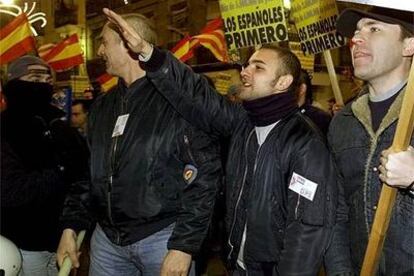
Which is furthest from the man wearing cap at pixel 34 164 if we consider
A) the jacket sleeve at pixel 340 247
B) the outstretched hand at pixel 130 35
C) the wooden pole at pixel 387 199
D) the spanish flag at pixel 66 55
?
the spanish flag at pixel 66 55

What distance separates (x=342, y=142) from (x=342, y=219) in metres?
0.40

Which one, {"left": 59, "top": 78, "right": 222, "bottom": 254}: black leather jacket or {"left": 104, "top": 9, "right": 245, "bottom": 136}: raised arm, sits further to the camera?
{"left": 59, "top": 78, "right": 222, "bottom": 254}: black leather jacket

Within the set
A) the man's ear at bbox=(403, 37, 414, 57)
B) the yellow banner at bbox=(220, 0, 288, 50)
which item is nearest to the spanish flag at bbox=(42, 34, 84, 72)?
the yellow banner at bbox=(220, 0, 288, 50)

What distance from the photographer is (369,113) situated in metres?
2.69

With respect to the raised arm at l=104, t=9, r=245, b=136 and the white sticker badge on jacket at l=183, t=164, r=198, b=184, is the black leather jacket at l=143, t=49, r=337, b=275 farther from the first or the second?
the white sticker badge on jacket at l=183, t=164, r=198, b=184

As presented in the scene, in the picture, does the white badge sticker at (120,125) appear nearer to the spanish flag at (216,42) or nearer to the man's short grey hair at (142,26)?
the man's short grey hair at (142,26)

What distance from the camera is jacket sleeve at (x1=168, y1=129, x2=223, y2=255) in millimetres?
2918

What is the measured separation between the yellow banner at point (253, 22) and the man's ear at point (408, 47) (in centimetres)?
319

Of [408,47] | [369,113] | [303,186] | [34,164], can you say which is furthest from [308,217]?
[34,164]

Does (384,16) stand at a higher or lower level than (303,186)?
higher

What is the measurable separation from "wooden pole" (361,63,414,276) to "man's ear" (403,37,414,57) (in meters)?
0.54

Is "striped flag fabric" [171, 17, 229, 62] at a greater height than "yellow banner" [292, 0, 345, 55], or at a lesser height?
lesser

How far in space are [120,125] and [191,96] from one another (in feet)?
1.54

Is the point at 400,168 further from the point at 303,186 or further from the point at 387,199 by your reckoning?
the point at 303,186
